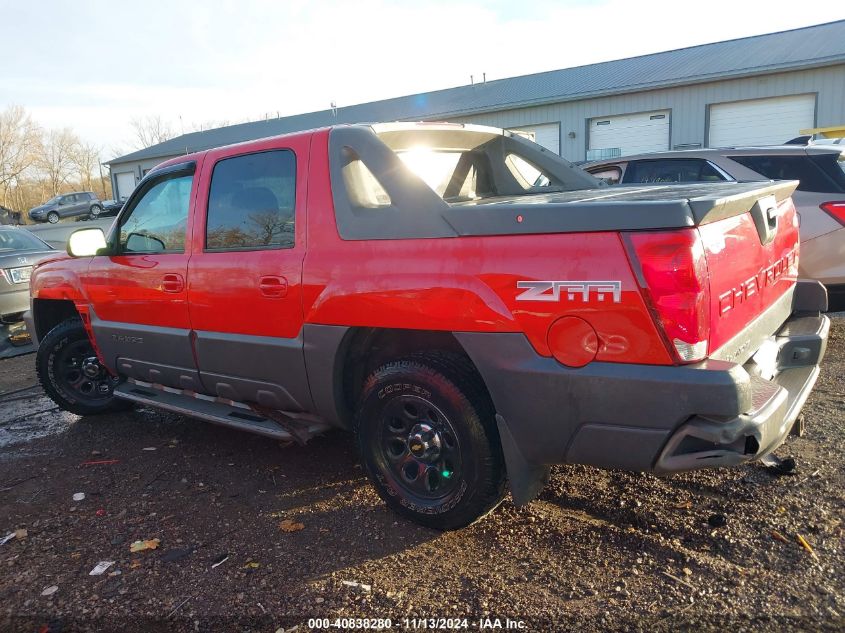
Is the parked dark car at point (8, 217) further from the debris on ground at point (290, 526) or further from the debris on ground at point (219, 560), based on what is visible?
the debris on ground at point (219, 560)

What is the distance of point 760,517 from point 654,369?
1.28m

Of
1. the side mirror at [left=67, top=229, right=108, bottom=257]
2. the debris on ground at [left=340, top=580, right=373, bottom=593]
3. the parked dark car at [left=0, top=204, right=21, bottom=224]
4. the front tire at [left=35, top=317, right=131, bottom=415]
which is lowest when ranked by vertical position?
the debris on ground at [left=340, top=580, right=373, bottom=593]

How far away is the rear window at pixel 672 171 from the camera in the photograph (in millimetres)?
6273

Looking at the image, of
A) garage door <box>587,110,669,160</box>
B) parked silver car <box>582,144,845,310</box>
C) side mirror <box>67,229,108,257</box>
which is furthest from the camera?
garage door <box>587,110,669,160</box>

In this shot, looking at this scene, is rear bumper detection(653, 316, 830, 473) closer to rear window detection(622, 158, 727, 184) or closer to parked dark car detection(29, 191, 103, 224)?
rear window detection(622, 158, 727, 184)

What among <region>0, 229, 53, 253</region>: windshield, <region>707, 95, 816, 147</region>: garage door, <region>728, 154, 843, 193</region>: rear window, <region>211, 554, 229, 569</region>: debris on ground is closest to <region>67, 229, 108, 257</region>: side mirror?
<region>211, 554, 229, 569</region>: debris on ground

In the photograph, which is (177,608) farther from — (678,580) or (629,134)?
(629,134)

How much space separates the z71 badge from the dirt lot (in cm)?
120

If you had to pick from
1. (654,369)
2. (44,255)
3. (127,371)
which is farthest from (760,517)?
(44,255)

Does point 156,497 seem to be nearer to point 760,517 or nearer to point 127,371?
point 127,371

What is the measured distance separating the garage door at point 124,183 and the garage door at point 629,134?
1248 inches

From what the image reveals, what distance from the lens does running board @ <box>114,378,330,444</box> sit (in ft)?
11.8

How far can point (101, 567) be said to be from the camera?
299 cm

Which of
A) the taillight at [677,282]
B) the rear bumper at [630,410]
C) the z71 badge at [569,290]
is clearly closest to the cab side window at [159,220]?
the rear bumper at [630,410]
